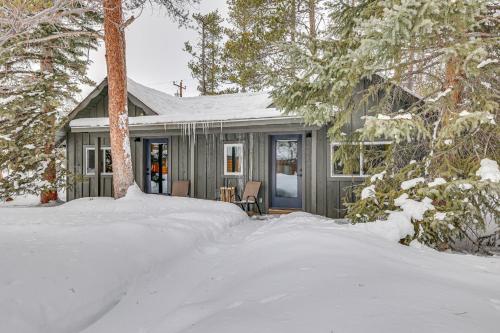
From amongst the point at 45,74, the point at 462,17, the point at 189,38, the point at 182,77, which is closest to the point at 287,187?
the point at 462,17

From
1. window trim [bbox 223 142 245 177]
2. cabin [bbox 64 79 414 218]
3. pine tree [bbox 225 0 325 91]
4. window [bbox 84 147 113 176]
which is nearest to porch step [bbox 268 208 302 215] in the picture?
cabin [bbox 64 79 414 218]

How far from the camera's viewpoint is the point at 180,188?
9.43 meters

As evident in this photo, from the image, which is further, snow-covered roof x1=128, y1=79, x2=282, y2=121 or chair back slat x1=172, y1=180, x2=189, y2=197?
chair back slat x1=172, y1=180, x2=189, y2=197

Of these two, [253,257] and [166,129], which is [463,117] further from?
[166,129]

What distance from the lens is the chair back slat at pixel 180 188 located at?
9.33m

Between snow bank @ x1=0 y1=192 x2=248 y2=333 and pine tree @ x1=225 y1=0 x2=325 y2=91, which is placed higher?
pine tree @ x1=225 y1=0 x2=325 y2=91

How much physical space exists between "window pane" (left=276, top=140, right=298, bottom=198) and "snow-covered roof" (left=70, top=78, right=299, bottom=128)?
1.23 meters

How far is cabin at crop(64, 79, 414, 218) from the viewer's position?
792 cm

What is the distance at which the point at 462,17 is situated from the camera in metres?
3.06

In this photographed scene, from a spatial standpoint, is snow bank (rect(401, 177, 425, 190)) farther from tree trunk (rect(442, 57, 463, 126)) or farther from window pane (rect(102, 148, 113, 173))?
window pane (rect(102, 148, 113, 173))

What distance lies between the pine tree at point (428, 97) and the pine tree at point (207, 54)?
15.0 metres

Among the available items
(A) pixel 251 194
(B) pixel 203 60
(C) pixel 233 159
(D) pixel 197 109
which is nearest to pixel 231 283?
(A) pixel 251 194

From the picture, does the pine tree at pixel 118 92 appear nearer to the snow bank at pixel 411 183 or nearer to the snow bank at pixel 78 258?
the snow bank at pixel 78 258

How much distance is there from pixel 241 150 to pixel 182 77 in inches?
680
